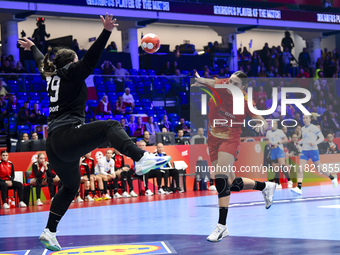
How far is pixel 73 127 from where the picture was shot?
475 cm

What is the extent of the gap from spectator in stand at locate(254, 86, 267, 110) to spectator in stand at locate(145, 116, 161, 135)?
381cm

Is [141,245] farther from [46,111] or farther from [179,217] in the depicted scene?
[46,111]

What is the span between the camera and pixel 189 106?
58.8 ft

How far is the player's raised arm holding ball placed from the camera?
4.61 metres

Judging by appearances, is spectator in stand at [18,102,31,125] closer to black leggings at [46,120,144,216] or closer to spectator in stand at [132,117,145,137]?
spectator in stand at [132,117,145,137]

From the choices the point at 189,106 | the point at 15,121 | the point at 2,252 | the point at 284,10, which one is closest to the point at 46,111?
the point at 15,121

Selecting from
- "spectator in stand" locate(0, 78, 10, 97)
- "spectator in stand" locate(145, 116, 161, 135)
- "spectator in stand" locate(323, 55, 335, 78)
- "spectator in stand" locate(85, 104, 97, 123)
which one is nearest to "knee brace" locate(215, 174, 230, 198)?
"spectator in stand" locate(0, 78, 10, 97)

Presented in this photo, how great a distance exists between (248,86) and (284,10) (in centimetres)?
933

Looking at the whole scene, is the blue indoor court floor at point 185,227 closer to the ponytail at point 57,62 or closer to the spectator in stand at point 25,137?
the ponytail at point 57,62

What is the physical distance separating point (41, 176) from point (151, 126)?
4.81 metres

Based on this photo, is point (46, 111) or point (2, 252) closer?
point (2, 252)

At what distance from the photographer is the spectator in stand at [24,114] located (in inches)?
603

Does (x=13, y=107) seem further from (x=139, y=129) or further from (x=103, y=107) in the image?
(x=139, y=129)

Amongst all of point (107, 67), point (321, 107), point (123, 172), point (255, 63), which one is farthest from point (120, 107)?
point (255, 63)
